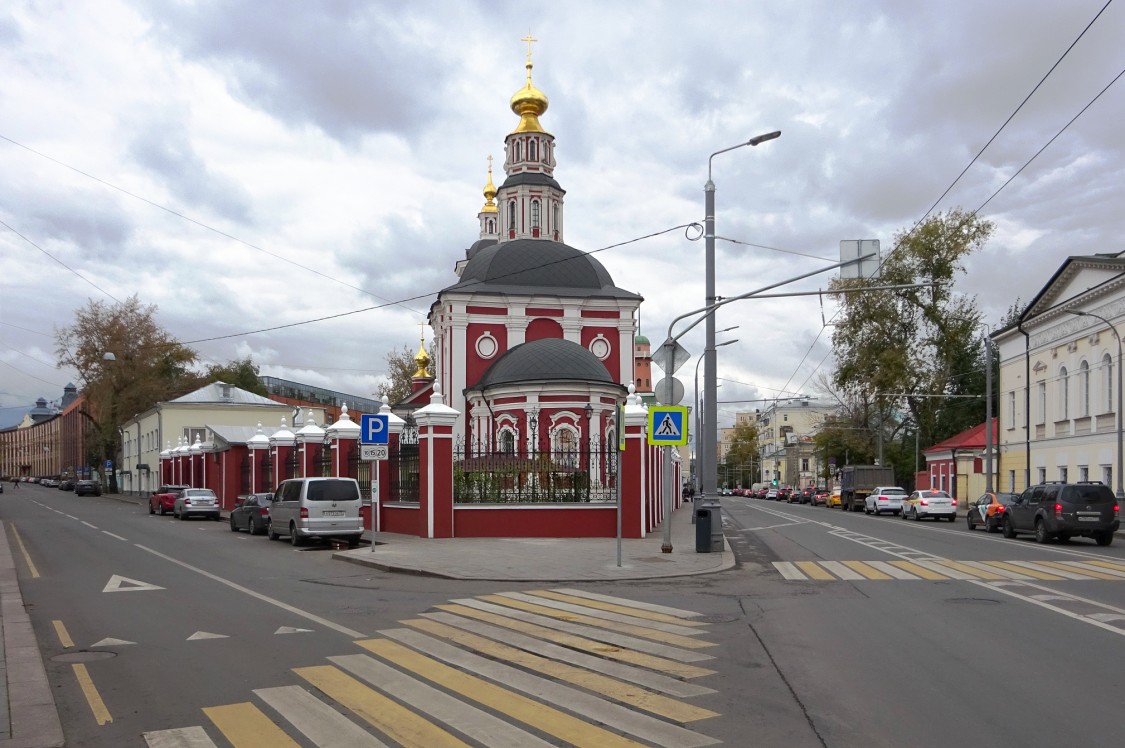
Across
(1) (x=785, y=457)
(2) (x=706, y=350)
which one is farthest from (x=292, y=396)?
(2) (x=706, y=350)

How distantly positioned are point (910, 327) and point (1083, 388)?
1716cm

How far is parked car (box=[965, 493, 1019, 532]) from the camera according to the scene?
106 ft

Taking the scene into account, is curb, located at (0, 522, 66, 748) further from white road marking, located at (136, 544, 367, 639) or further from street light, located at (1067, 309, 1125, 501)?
street light, located at (1067, 309, 1125, 501)

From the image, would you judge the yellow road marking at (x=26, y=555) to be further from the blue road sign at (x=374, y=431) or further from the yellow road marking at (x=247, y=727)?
the yellow road marking at (x=247, y=727)

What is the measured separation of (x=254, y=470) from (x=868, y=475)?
35638 millimetres

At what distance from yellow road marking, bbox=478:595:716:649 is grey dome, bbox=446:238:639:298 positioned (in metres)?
36.8

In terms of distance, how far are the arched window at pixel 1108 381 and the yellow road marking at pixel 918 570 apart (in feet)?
81.6

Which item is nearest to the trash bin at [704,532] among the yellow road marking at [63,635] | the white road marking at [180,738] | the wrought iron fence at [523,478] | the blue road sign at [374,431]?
the wrought iron fence at [523,478]

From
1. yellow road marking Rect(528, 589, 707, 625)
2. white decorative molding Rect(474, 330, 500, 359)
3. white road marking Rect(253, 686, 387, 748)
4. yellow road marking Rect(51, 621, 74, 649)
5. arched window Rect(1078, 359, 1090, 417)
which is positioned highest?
white decorative molding Rect(474, 330, 500, 359)

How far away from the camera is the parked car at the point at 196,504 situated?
38.7 m

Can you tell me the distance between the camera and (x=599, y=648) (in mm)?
9742

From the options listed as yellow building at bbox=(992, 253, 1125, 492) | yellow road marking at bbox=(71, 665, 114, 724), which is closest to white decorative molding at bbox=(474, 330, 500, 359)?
yellow building at bbox=(992, 253, 1125, 492)

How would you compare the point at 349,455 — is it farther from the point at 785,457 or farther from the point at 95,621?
the point at 785,457

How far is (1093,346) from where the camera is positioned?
41.0m
